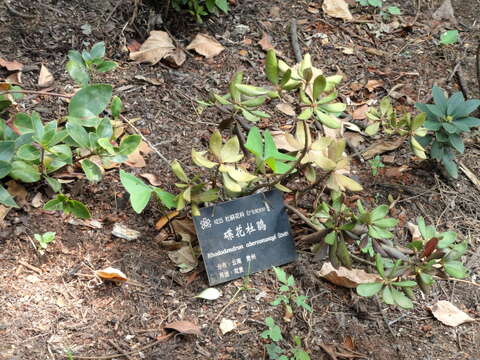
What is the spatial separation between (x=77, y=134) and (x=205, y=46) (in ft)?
3.97

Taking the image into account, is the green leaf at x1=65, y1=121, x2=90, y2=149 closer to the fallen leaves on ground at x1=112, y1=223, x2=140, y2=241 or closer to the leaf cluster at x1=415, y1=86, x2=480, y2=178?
the fallen leaves on ground at x1=112, y1=223, x2=140, y2=241

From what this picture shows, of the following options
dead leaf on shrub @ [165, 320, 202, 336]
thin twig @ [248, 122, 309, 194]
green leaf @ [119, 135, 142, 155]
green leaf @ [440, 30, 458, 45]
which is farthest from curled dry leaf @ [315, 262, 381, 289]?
green leaf @ [440, 30, 458, 45]

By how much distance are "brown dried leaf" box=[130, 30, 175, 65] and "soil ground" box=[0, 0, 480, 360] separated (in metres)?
0.05

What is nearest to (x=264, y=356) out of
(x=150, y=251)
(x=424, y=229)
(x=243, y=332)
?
(x=243, y=332)

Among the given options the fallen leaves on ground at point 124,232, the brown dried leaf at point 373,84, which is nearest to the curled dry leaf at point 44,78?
the fallen leaves on ground at point 124,232

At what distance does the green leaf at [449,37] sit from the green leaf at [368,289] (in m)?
1.93

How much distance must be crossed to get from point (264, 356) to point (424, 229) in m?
0.71

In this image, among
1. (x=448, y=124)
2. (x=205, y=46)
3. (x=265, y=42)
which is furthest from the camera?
(x=265, y=42)

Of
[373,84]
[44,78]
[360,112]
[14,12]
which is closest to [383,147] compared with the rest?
[360,112]

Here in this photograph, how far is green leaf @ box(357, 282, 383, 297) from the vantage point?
1.89 metres

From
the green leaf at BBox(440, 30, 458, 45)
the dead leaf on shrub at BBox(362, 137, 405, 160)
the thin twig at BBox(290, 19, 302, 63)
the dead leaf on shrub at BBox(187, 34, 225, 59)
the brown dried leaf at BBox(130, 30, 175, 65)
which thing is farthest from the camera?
the green leaf at BBox(440, 30, 458, 45)

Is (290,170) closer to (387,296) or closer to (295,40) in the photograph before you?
(387,296)

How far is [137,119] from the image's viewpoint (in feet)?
8.57

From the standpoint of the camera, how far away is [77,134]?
6.54ft
